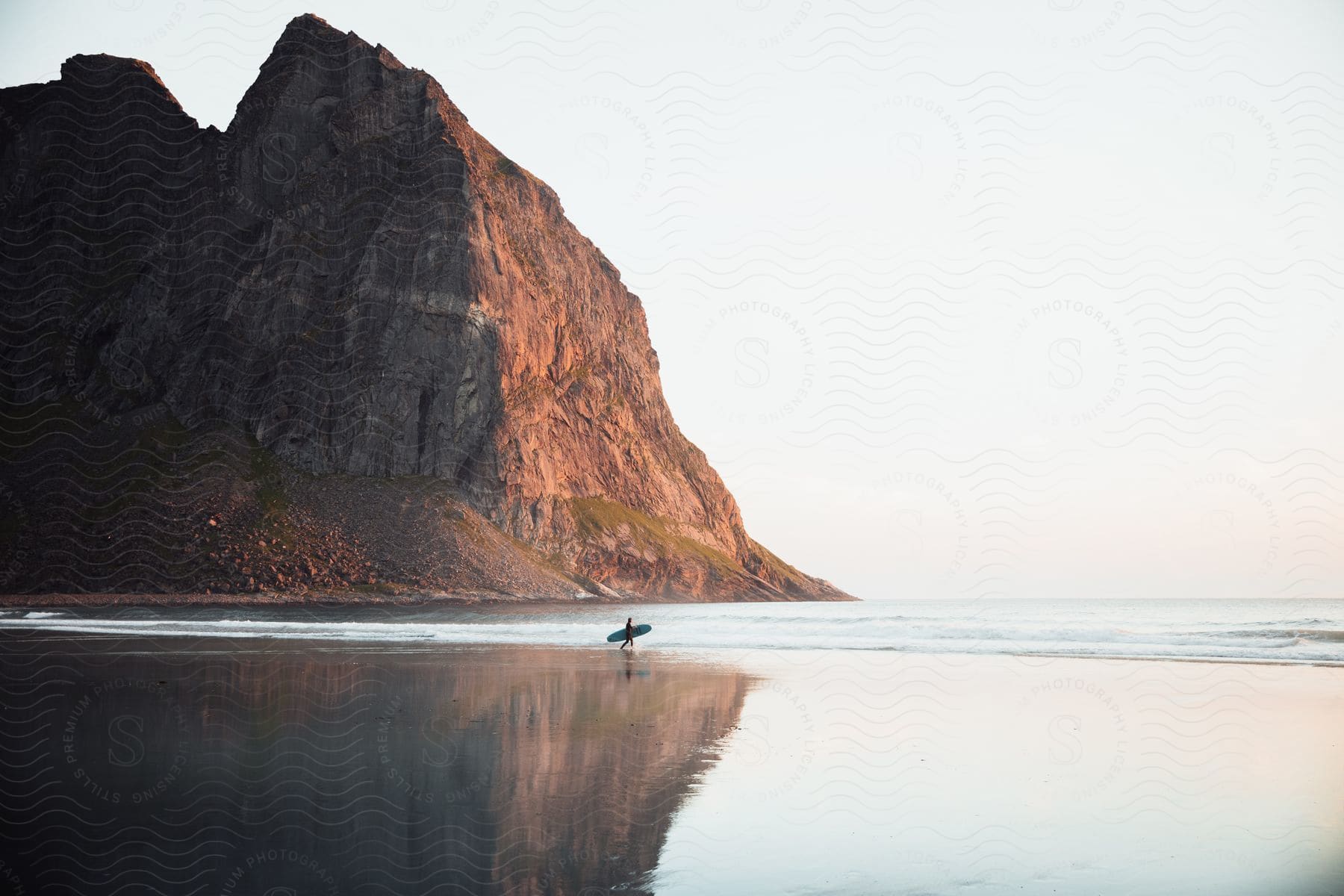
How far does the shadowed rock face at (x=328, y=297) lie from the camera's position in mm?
111125

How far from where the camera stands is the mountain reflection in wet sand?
7895 millimetres

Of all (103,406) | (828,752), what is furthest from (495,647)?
(103,406)

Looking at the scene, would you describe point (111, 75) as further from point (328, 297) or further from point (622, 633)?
point (622, 633)

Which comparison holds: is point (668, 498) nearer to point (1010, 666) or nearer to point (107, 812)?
point (1010, 666)

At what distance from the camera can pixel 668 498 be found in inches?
6029

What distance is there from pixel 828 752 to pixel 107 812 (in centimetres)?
969

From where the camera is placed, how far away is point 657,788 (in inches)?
442

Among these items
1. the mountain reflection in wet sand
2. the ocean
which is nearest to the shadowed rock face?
the ocean

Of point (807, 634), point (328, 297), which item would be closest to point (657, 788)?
point (807, 634)

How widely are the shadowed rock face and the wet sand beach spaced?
258ft

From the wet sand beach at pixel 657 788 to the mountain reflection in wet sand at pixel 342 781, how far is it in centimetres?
5

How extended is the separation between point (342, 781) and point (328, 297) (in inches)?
4627

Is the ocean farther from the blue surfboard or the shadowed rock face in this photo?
the shadowed rock face

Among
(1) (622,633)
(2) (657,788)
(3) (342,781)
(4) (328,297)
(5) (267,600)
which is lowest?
(5) (267,600)
